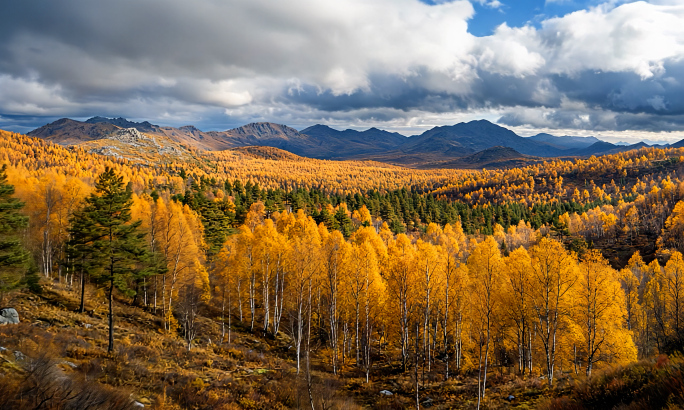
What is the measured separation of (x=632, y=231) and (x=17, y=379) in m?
159

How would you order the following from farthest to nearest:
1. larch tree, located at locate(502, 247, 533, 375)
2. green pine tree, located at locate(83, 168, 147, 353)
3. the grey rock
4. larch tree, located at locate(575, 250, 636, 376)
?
larch tree, located at locate(502, 247, 533, 375)
larch tree, located at locate(575, 250, 636, 376)
green pine tree, located at locate(83, 168, 147, 353)
the grey rock

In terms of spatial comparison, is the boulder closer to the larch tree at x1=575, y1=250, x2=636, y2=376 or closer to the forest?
the forest

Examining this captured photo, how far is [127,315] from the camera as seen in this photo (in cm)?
3075

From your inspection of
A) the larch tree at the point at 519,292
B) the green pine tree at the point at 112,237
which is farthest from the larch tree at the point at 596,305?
the green pine tree at the point at 112,237

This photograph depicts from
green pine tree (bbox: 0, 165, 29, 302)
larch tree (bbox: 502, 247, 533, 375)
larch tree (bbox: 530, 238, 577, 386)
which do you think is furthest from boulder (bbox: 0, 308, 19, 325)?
larch tree (bbox: 530, 238, 577, 386)

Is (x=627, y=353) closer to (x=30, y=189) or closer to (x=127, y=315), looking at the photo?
(x=127, y=315)

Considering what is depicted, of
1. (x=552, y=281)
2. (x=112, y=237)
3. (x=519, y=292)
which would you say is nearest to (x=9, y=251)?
(x=112, y=237)

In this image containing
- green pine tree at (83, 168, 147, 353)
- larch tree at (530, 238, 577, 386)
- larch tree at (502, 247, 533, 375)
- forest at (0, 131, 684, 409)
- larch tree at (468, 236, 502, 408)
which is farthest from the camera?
larch tree at (502, 247, 533, 375)

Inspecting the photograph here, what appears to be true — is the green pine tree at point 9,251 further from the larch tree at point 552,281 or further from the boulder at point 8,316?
the larch tree at point 552,281

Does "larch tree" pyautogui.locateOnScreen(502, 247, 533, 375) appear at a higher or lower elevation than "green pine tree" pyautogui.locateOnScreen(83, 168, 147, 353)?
lower

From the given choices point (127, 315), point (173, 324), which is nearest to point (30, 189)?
point (127, 315)

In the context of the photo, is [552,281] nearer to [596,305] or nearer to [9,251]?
[596,305]

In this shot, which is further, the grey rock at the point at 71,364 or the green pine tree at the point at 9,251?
the green pine tree at the point at 9,251

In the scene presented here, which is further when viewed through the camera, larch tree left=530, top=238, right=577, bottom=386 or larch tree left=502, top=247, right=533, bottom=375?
larch tree left=502, top=247, right=533, bottom=375
